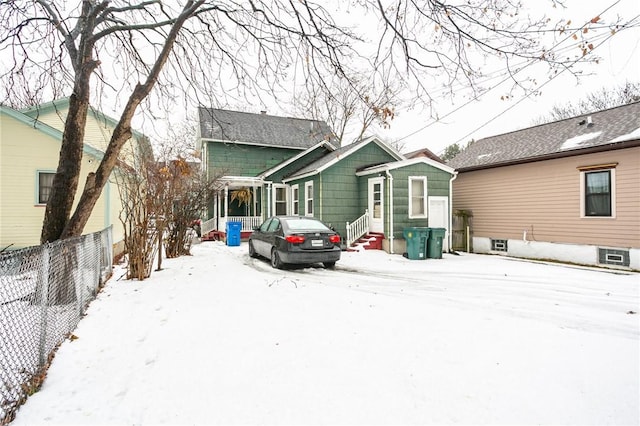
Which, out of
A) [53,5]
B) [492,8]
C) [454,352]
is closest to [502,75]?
[492,8]

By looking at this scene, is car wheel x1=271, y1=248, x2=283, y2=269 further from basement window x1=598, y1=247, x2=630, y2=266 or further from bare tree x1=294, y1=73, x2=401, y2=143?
basement window x1=598, y1=247, x2=630, y2=266

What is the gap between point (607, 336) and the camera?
13.9ft

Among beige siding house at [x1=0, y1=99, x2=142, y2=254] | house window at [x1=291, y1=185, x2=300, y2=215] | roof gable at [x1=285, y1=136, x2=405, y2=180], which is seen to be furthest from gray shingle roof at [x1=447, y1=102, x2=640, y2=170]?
beige siding house at [x1=0, y1=99, x2=142, y2=254]

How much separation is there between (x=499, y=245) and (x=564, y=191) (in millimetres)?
3427

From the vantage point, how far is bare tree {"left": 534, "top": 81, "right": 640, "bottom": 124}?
2390cm

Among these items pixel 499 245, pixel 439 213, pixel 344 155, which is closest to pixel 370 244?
pixel 439 213

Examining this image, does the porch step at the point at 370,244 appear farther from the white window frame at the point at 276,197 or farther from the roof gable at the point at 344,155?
the white window frame at the point at 276,197

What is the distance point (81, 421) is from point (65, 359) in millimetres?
1351

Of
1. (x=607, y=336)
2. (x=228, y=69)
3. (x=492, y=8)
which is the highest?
(x=228, y=69)

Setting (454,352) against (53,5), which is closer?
(454,352)

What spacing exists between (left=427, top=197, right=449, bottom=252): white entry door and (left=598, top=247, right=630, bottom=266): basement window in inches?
193

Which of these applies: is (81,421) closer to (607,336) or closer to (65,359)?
(65,359)

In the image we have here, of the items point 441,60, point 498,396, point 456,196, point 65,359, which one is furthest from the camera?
point 456,196

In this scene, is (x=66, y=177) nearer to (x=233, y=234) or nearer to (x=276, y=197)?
(x=233, y=234)
